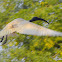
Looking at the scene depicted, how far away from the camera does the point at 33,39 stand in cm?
183

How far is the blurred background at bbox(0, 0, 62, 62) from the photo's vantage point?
1.50 m

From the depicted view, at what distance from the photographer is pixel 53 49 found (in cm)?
162

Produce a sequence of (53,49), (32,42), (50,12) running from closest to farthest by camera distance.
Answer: (50,12), (53,49), (32,42)

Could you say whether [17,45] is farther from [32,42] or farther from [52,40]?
[52,40]

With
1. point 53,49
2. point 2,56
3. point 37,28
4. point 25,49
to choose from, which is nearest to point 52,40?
point 53,49

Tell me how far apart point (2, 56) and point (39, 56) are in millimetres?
756

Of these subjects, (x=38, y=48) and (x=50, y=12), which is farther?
(x=38, y=48)

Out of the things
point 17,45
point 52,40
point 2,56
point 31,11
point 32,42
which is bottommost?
point 2,56

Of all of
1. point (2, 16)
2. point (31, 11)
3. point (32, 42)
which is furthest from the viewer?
point (2, 16)

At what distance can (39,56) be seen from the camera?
5.14 ft

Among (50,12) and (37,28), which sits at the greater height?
(37,28)

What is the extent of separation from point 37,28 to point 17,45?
50.5 inches

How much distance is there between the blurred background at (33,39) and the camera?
1505mm

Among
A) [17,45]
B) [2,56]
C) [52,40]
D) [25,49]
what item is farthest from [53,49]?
[2,56]
